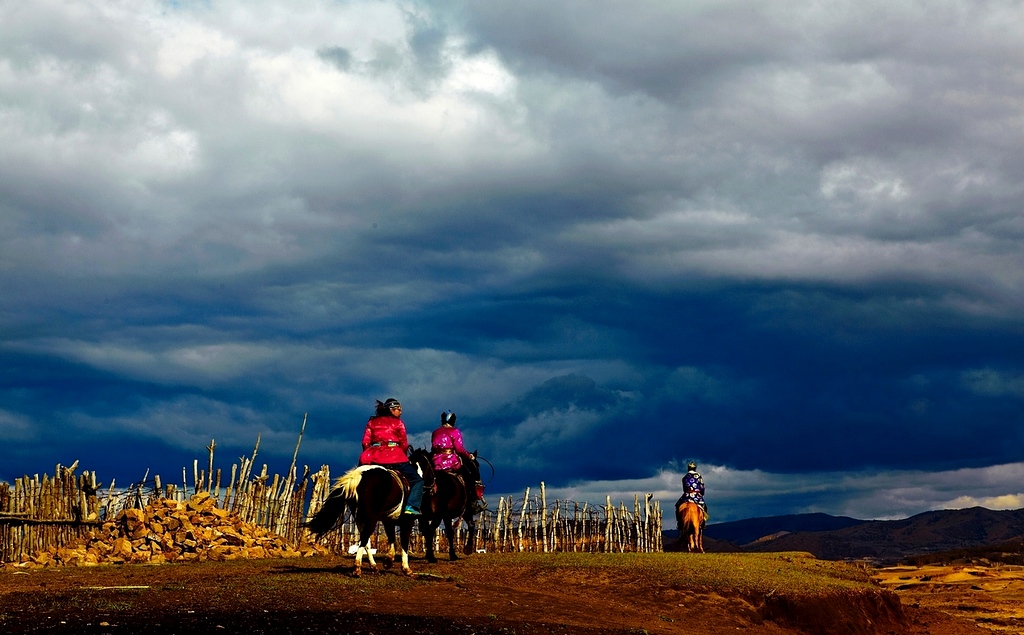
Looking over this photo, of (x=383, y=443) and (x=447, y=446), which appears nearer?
(x=383, y=443)

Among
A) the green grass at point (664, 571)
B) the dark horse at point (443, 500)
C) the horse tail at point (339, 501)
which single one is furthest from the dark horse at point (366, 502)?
the green grass at point (664, 571)

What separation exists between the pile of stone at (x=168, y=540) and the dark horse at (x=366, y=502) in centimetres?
737

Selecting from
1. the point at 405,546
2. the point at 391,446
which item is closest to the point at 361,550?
the point at 405,546

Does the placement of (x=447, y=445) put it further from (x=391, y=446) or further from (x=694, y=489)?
(x=694, y=489)

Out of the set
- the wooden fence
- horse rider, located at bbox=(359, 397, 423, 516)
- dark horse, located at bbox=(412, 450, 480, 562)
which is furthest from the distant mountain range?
horse rider, located at bbox=(359, 397, 423, 516)

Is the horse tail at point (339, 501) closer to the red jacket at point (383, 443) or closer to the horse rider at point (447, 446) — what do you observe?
the red jacket at point (383, 443)

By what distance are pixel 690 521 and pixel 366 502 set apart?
15.1m

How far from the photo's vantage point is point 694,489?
28.8 meters

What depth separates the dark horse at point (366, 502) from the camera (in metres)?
15.3

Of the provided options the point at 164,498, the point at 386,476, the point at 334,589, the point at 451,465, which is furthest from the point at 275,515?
the point at 334,589

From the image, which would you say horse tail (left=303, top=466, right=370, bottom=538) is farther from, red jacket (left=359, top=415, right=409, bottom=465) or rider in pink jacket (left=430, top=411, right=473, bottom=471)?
rider in pink jacket (left=430, top=411, right=473, bottom=471)

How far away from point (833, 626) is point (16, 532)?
1739 cm

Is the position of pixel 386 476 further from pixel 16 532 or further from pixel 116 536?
pixel 16 532

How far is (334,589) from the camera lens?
13.3m
